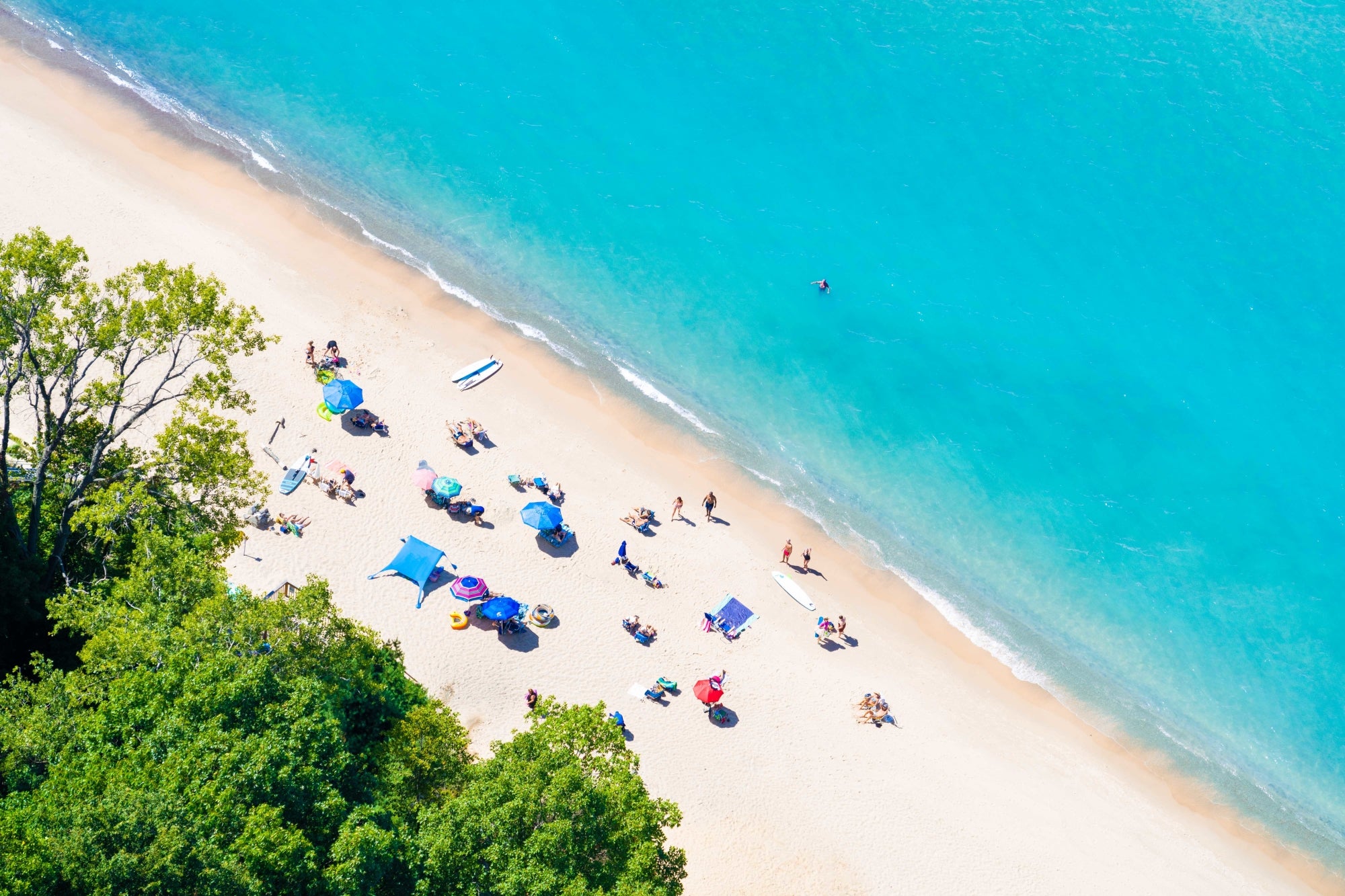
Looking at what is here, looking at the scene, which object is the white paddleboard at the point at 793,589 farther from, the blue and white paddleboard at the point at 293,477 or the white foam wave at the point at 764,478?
the blue and white paddleboard at the point at 293,477

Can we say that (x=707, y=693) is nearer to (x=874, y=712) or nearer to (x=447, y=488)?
(x=874, y=712)

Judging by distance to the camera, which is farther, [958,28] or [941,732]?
[958,28]

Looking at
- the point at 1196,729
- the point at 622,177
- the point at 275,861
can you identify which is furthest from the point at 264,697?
the point at 622,177

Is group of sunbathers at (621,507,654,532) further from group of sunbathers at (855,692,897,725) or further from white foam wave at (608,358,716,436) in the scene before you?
group of sunbathers at (855,692,897,725)

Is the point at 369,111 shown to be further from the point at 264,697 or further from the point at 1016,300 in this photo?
the point at 264,697

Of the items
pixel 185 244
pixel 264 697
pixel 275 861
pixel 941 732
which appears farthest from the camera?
pixel 185 244

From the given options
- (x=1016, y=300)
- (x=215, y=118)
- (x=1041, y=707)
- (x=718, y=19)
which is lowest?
(x=1041, y=707)

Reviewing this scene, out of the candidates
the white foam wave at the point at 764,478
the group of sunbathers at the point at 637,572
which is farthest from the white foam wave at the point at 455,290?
the group of sunbathers at the point at 637,572
